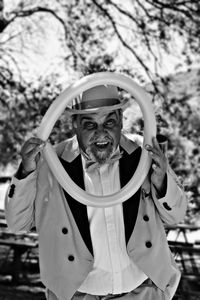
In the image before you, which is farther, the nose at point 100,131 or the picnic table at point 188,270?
the picnic table at point 188,270

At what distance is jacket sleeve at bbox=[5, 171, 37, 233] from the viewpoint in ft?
7.09

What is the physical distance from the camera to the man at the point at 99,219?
7.14ft

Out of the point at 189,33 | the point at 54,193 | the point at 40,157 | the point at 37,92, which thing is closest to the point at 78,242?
the point at 54,193

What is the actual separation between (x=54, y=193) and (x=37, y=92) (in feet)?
17.4

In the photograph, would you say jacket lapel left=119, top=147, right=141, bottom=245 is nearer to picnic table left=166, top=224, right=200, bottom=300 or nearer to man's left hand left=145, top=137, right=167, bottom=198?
man's left hand left=145, top=137, right=167, bottom=198

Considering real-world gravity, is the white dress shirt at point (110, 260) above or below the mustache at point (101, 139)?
below

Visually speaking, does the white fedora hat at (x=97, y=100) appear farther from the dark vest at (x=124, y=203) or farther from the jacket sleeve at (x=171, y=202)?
the jacket sleeve at (x=171, y=202)

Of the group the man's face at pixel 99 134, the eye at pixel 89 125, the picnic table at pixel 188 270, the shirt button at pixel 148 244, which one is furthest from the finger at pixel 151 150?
the picnic table at pixel 188 270

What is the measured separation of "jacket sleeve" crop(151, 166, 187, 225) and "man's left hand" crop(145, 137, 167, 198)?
22 mm

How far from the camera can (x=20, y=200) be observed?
7.10ft

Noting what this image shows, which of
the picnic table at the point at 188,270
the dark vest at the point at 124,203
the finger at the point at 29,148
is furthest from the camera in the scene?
the picnic table at the point at 188,270

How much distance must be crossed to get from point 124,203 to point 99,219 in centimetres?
13

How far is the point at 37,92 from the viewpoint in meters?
7.45

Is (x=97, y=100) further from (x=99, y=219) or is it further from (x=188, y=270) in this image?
(x=188, y=270)
